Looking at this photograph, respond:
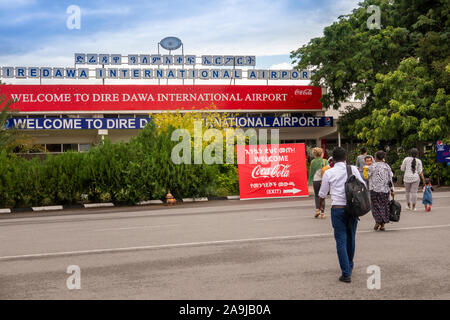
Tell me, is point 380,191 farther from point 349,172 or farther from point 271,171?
point 271,171


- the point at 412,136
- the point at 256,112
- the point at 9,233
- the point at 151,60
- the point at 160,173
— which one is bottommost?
the point at 9,233

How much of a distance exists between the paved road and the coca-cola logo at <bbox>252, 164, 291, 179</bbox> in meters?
7.77

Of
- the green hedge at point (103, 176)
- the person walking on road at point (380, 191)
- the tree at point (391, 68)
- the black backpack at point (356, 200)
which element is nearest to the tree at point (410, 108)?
the tree at point (391, 68)

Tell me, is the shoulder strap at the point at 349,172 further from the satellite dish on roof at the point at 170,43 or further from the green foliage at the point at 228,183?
the satellite dish on roof at the point at 170,43

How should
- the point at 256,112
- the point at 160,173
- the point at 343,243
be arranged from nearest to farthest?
the point at 343,243, the point at 160,173, the point at 256,112

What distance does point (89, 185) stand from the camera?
2162cm

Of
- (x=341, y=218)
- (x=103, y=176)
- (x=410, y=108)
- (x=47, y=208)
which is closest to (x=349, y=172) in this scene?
(x=341, y=218)

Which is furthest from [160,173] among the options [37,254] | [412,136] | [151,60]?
[151,60]

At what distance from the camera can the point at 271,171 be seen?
2147cm
